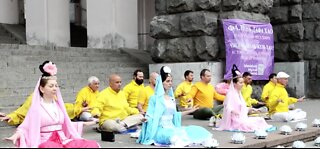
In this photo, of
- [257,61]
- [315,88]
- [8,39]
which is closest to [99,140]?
[257,61]

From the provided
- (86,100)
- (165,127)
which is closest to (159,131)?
(165,127)

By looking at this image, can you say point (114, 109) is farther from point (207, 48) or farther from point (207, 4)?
point (207, 4)

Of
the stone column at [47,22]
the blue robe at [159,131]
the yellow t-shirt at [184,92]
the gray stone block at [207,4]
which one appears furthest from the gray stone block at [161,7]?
the blue robe at [159,131]

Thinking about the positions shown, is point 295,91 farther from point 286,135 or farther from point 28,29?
point 28,29

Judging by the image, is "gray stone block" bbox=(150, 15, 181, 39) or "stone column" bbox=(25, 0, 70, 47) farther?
"stone column" bbox=(25, 0, 70, 47)

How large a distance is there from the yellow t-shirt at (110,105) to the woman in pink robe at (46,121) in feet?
6.58

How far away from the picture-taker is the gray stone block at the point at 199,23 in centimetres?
1340

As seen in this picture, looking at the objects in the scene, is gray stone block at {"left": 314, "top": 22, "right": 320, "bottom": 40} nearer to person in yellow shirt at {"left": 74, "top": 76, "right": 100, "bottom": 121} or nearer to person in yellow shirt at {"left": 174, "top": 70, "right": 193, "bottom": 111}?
person in yellow shirt at {"left": 174, "top": 70, "right": 193, "bottom": 111}

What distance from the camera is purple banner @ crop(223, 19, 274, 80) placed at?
13.5 meters

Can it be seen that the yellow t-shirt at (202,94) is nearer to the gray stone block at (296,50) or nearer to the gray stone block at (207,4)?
the gray stone block at (207,4)

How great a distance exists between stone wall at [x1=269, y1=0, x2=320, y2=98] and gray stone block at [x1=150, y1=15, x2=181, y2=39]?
437 cm

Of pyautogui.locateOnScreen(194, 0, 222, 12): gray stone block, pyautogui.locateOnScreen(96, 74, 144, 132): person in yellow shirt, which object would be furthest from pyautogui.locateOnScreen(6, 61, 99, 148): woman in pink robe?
pyautogui.locateOnScreen(194, 0, 222, 12): gray stone block

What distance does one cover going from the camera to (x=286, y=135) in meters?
7.89

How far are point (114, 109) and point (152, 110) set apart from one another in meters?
1.54
